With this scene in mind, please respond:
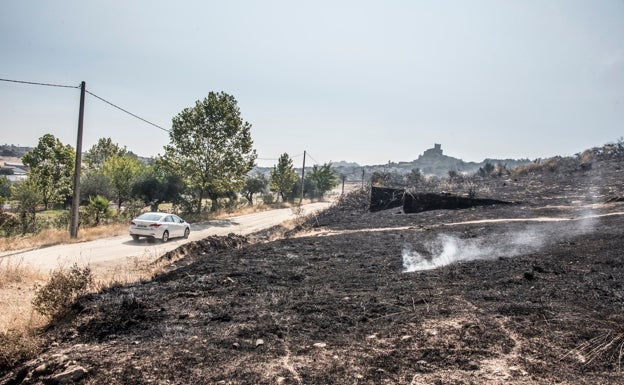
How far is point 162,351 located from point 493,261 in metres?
7.67

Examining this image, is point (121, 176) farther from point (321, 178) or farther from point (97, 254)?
point (321, 178)

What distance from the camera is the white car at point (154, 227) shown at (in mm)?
17516

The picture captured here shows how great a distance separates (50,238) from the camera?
16750 millimetres

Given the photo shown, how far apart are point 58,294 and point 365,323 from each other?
5249mm

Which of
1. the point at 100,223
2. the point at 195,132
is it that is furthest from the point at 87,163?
the point at 100,223

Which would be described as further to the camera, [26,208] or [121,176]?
[121,176]

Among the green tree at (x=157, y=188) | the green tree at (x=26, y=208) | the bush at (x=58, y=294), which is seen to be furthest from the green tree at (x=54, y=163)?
the bush at (x=58, y=294)

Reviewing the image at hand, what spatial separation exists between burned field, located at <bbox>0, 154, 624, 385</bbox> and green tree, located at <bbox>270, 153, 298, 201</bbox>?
156ft

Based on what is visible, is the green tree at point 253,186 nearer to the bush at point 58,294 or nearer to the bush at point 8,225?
the bush at point 8,225

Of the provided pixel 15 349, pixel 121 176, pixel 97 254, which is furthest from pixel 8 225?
pixel 15 349

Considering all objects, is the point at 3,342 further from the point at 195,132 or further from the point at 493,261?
the point at 195,132

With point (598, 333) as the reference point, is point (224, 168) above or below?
above

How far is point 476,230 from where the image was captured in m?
14.0

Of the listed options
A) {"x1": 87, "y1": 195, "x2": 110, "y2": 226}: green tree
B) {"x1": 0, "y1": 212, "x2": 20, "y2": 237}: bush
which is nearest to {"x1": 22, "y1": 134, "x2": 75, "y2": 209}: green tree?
{"x1": 0, "y1": 212, "x2": 20, "y2": 237}: bush
